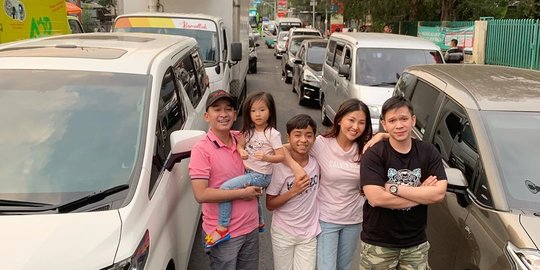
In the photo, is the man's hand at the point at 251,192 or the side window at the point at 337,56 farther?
the side window at the point at 337,56

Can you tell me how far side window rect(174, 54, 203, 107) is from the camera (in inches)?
164

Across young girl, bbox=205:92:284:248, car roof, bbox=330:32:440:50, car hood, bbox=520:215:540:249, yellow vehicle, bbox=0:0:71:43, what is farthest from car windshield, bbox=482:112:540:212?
yellow vehicle, bbox=0:0:71:43

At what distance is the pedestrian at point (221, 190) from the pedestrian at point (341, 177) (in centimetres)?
41

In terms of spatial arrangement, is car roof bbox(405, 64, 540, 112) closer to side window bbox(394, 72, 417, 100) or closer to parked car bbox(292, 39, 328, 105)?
side window bbox(394, 72, 417, 100)

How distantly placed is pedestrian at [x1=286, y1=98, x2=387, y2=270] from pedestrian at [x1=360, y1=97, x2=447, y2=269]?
158 mm

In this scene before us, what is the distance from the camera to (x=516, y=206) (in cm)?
273

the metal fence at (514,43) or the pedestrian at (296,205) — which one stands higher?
the metal fence at (514,43)

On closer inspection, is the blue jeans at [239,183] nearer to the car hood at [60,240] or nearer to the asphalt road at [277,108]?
the car hood at [60,240]

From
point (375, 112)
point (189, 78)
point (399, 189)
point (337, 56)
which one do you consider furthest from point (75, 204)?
point (337, 56)

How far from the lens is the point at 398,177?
266 cm

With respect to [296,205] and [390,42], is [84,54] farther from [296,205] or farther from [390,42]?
[390,42]

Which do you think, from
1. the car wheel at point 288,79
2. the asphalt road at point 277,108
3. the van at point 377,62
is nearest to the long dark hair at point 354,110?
the asphalt road at point 277,108

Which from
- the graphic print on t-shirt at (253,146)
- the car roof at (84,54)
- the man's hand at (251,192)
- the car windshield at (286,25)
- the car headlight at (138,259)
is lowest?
the car headlight at (138,259)

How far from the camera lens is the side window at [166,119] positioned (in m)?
2.91
